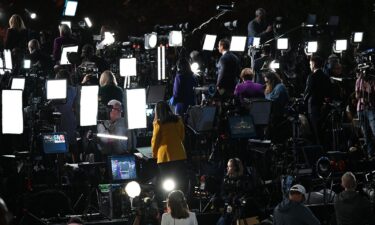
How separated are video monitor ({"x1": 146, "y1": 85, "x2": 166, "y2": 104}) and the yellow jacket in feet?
6.68

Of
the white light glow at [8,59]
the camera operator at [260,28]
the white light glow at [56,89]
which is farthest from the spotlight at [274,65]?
the white light glow at [56,89]

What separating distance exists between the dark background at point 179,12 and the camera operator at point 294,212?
541 inches

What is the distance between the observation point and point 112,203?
513 inches

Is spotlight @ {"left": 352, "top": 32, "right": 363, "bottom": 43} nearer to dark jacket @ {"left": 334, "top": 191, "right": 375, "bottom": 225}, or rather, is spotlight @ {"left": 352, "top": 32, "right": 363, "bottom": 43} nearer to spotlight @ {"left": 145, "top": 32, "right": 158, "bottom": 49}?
spotlight @ {"left": 145, "top": 32, "right": 158, "bottom": 49}

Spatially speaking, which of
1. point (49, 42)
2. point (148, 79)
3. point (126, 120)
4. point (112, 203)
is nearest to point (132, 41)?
point (148, 79)

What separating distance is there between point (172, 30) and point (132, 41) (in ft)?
4.63

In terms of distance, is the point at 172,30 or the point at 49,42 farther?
Answer: the point at 49,42

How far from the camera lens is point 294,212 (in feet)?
38.9

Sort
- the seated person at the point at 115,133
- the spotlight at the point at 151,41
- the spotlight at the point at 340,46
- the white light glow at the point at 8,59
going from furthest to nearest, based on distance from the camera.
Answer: the spotlight at the point at 340,46, the spotlight at the point at 151,41, the white light glow at the point at 8,59, the seated person at the point at 115,133

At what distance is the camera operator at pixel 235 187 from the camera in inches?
496

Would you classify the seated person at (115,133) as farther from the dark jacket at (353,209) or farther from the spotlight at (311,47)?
the spotlight at (311,47)

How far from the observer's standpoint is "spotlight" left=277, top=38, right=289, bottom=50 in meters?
21.0

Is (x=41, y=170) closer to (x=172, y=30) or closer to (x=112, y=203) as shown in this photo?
(x=112, y=203)

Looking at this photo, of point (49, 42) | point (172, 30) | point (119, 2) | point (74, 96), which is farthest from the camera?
point (119, 2)
